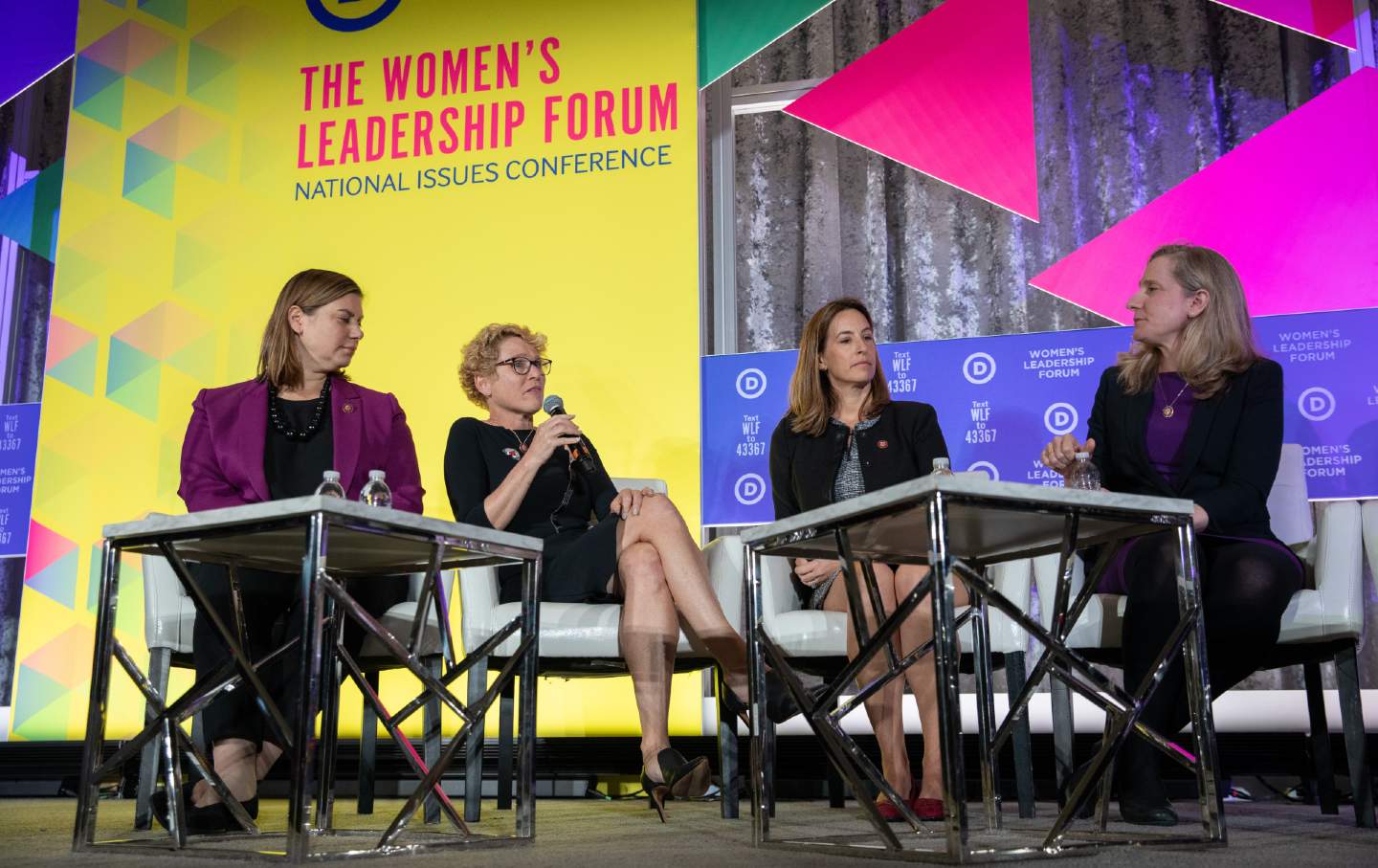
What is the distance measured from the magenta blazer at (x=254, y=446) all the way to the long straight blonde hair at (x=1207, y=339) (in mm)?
1543

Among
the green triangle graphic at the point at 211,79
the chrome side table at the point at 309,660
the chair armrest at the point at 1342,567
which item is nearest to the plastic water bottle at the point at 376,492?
the chrome side table at the point at 309,660

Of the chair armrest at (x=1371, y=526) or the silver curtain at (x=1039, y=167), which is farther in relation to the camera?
the silver curtain at (x=1039, y=167)

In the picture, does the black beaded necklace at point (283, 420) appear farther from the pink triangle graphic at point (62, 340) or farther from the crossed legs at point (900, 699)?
the pink triangle graphic at point (62, 340)

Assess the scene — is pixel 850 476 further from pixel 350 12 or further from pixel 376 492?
pixel 350 12

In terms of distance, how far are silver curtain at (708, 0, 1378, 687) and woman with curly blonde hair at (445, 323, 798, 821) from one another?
39.8 inches

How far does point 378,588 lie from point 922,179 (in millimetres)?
2170

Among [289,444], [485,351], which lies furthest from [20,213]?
[289,444]

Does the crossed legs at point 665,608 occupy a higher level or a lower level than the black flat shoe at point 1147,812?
higher

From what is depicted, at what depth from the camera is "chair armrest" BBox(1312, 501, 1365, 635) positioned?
2275 millimetres

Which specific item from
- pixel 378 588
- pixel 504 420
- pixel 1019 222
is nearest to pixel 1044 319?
pixel 1019 222

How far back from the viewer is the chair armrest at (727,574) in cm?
283

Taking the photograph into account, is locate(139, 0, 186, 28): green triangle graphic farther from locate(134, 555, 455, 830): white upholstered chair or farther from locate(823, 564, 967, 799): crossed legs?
locate(823, 564, 967, 799): crossed legs

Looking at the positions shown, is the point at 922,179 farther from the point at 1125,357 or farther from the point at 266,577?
the point at 266,577

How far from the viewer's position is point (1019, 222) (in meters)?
3.80
